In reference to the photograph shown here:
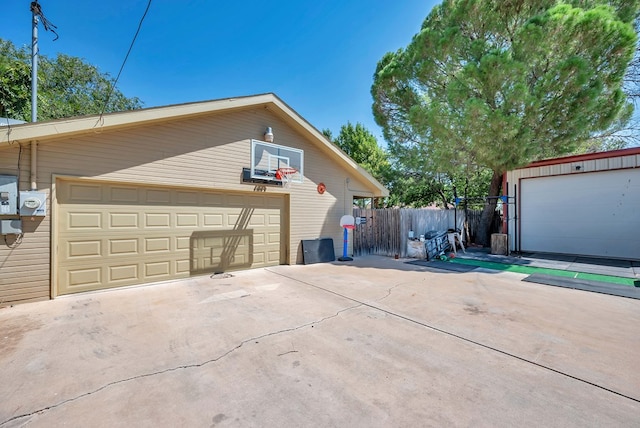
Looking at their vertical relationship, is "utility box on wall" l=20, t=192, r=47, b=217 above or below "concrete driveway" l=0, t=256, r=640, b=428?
above

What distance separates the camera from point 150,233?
5.77m

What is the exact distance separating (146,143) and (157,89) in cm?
887

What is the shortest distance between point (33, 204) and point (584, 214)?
14.5 metres

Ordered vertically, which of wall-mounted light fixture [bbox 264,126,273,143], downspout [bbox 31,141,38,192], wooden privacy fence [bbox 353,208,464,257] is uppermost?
wall-mounted light fixture [bbox 264,126,273,143]

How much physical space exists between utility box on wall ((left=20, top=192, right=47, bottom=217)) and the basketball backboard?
13.1 feet

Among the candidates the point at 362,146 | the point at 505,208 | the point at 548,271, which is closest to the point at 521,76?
the point at 505,208

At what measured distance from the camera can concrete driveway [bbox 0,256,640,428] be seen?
2.12 m

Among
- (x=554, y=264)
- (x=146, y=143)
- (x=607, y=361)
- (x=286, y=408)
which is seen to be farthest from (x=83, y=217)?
(x=554, y=264)

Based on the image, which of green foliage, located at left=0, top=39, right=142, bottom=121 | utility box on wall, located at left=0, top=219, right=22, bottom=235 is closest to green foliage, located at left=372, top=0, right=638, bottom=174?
utility box on wall, located at left=0, top=219, right=22, bottom=235

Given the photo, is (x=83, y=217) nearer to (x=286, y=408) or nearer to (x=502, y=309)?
(x=286, y=408)

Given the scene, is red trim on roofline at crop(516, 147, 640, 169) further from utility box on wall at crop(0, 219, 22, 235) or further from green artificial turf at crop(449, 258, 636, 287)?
utility box on wall at crop(0, 219, 22, 235)

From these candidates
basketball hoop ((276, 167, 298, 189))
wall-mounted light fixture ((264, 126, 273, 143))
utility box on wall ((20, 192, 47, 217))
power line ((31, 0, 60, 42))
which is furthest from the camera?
basketball hoop ((276, 167, 298, 189))

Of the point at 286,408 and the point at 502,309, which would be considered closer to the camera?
the point at 286,408

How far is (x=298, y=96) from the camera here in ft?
50.2
